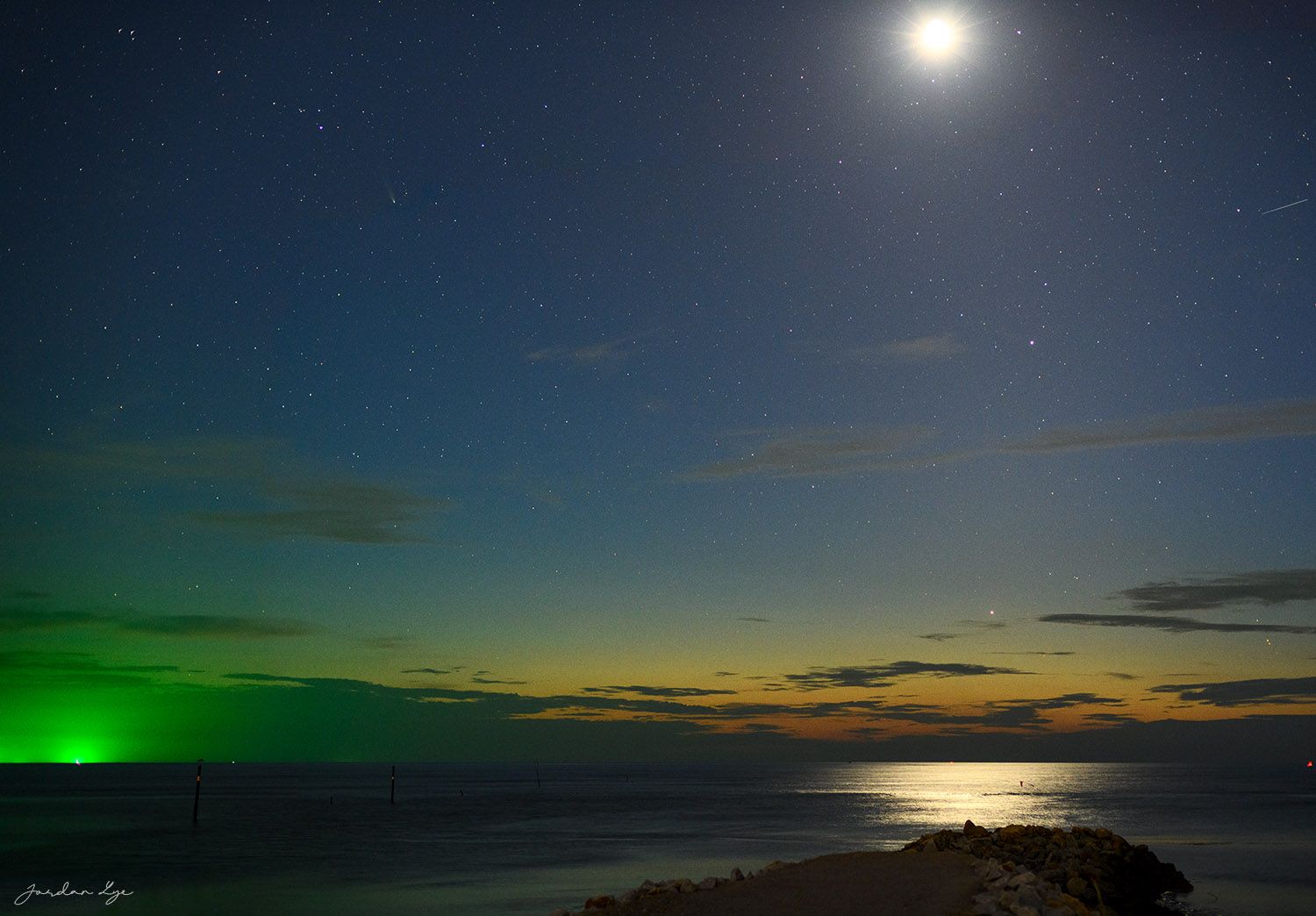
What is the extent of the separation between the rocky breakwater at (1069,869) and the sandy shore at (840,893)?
3.02ft

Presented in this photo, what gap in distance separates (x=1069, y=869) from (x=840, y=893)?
1134 centimetres

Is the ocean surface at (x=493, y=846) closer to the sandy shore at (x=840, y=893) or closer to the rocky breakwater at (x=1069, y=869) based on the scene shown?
the rocky breakwater at (x=1069, y=869)

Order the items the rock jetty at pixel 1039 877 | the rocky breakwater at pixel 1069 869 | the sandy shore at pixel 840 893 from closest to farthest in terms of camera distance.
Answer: the sandy shore at pixel 840 893 < the rock jetty at pixel 1039 877 < the rocky breakwater at pixel 1069 869

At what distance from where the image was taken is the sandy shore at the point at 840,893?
803 inches

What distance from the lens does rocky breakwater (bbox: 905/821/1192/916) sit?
22.0m

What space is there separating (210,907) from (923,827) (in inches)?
2062

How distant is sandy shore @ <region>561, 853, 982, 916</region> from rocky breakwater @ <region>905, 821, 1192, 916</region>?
36.3 inches

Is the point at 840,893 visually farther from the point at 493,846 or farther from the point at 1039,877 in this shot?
the point at 493,846

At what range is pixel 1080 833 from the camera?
3544 cm

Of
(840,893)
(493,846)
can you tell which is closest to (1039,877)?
(840,893)
